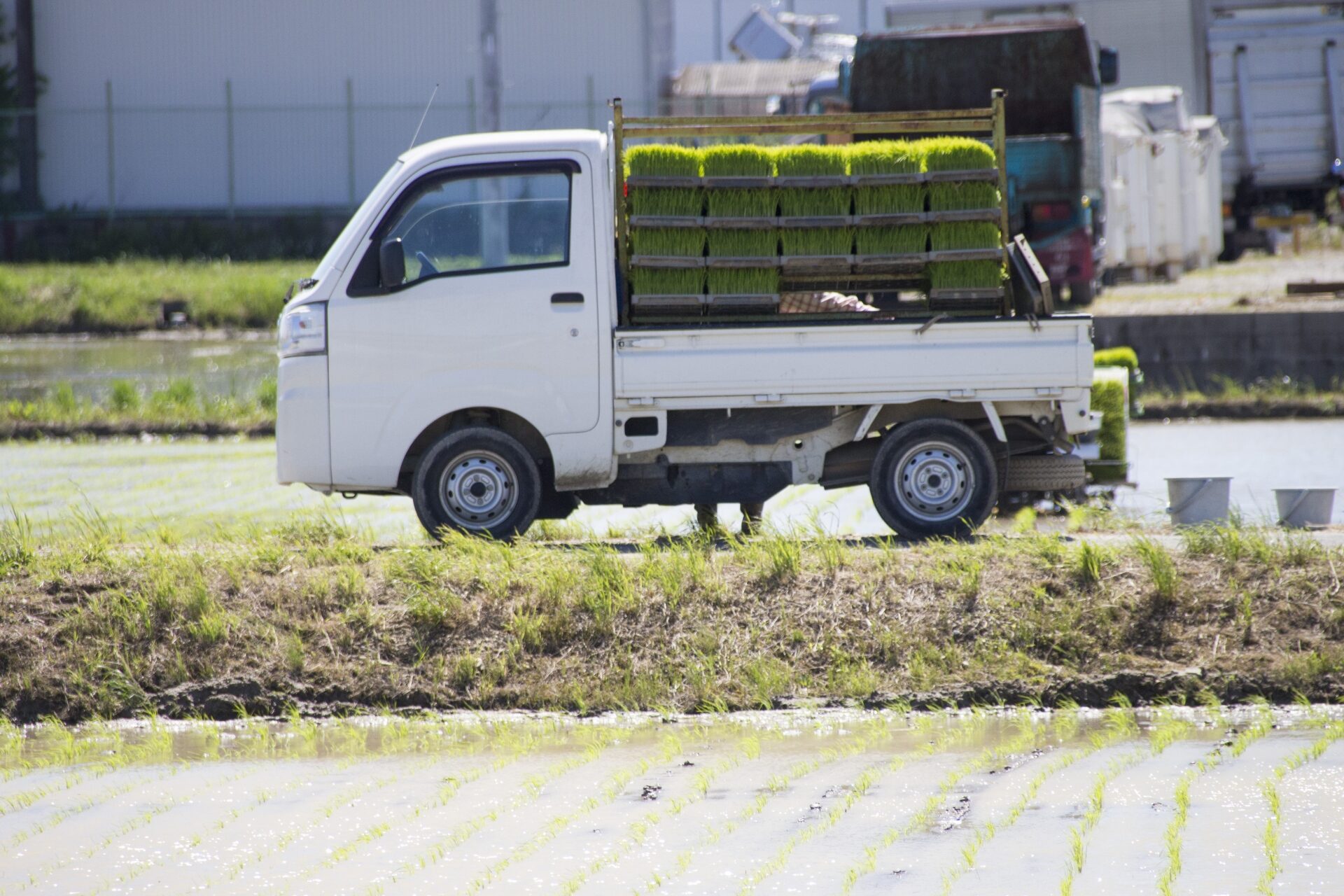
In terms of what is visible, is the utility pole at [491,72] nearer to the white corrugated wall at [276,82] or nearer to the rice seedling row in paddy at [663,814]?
the white corrugated wall at [276,82]

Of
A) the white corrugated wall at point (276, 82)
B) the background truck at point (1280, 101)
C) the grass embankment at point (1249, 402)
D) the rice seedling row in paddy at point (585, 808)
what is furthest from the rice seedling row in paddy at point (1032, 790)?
the white corrugated wall at point (276, 82)

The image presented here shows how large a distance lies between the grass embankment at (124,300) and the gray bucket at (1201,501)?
17548 millimetres

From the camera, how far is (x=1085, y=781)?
19.2 ft

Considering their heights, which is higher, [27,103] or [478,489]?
[27,103]

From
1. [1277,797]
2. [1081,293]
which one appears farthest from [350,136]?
[1277,797]

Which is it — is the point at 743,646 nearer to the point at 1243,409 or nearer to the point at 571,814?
the point at 571,814

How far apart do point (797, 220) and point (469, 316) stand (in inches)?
72.5

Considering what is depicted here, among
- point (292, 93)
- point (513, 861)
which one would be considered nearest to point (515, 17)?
point (292, 93)

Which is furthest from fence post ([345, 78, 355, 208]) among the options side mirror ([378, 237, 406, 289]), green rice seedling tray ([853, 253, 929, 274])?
green rice seedling tray ([853, 253, 929, 274])

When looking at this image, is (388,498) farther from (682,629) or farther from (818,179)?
(682,629)

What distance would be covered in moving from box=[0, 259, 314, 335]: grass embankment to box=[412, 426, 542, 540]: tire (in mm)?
16196

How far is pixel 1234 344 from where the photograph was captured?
17078mm

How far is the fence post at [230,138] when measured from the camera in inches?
1262

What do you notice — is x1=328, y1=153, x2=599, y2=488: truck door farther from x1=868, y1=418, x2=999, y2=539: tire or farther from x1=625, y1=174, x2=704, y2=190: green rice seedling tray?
x1=868, y1=418, x2=999, y2=539: tire
